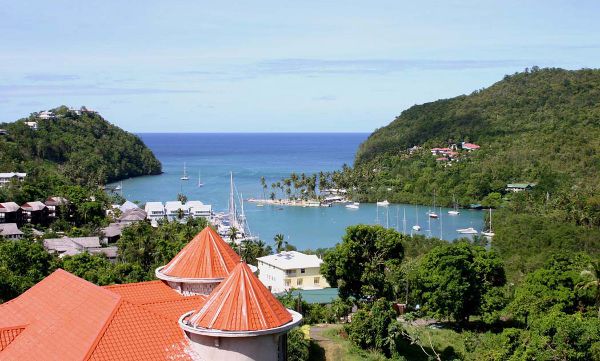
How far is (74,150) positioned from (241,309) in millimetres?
94894

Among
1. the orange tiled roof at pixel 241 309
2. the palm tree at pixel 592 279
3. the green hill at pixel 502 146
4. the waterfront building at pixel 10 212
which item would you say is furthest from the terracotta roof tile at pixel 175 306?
the green hill at pixel 502 146

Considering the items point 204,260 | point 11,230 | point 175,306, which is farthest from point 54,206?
point 175,306

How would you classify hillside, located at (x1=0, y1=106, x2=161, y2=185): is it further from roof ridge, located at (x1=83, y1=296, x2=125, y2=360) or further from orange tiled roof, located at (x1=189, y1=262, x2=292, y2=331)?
orange tiled roof, located at (x1=189, y1=262, x2=292, y2=331)

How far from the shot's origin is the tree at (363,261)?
3186 cm

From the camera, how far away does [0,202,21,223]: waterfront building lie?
54406 millimetres

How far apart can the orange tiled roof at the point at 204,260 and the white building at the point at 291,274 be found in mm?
26037

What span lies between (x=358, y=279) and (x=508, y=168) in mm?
59044

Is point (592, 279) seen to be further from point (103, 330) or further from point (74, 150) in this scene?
point (74, 150)

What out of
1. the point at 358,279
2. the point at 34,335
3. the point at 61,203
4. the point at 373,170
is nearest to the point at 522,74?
the point at 373,170

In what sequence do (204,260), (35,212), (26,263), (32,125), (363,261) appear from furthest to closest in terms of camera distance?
(32,125) → (35,212) → (363,261) → (26,263) → (204,260)

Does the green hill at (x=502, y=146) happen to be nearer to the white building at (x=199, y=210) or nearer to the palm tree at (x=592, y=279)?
the white building at (x=199, y=210)

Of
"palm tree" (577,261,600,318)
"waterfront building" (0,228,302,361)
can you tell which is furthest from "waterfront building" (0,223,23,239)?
"waterfront building" (0,228,302,361)

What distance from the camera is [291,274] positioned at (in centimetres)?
4141

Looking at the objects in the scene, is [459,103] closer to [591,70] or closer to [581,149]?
[591,70]
